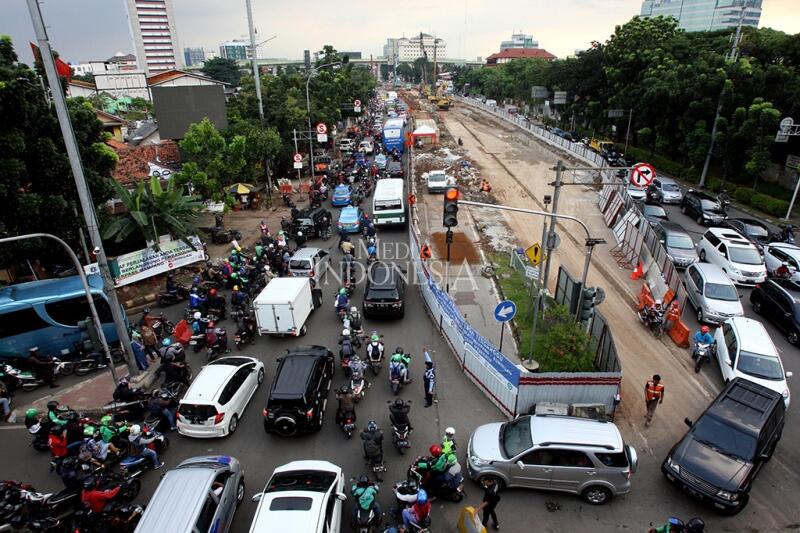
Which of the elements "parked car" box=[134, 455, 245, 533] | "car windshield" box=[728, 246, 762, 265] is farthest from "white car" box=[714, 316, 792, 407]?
"parked car" box=[134, 455, 245, 533]

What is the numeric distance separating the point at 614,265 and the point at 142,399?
2004 centimetres

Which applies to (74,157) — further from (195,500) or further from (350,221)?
(350,221)

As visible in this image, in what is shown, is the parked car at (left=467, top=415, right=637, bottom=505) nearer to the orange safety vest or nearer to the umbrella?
the orange safety vest

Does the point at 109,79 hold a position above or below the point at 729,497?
above

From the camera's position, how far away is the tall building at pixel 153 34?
493ft

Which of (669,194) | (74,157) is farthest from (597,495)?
(669,194)

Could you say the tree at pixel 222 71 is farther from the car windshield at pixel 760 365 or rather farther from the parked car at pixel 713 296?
the car windshield at pixel 760 365

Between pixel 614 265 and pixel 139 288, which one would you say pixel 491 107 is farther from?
pixel 139 288

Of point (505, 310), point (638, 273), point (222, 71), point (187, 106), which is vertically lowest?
point (638, 273)

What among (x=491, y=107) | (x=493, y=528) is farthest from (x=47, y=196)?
(x=491, y=107)

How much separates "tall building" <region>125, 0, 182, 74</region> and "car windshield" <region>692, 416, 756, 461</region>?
175m

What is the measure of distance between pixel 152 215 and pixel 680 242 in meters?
23.9

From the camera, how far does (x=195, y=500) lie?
805 cm

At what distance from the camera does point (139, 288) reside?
19938mm
